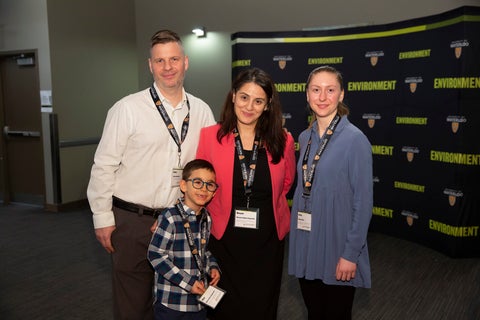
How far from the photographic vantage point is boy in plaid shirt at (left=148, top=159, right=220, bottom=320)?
199 centimetres

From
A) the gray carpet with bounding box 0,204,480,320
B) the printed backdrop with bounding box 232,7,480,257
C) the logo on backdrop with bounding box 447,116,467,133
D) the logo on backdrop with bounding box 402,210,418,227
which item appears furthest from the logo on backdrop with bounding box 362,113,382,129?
the gray carpet with bounding box 0,204,480,320

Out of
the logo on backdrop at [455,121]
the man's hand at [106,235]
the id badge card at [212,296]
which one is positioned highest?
the logo on backdrop at [455,121]

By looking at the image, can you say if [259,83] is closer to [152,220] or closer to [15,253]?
[152,220]

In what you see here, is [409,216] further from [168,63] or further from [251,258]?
[168,63]

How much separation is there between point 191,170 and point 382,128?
152 inches

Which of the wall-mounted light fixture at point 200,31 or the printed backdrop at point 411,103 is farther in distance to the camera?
the wall-mounted light fixture at point 200,31

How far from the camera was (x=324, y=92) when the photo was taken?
1982mm

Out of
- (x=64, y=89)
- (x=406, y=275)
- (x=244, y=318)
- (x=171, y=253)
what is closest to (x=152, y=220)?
(x=171, y=253)

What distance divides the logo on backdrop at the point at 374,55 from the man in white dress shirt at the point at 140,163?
372 centimetres

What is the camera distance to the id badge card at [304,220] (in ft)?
6.59

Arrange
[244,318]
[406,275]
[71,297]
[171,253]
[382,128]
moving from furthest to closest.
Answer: [382,128], [406,275], [71,297], [244,318], [171,253]

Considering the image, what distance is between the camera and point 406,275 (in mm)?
4156

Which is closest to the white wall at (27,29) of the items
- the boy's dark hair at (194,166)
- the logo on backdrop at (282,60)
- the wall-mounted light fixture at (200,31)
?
the wall-mounted light fixture at (200,31)

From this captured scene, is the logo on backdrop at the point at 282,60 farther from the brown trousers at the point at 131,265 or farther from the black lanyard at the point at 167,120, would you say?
the brown trousers at the point at 131,265
